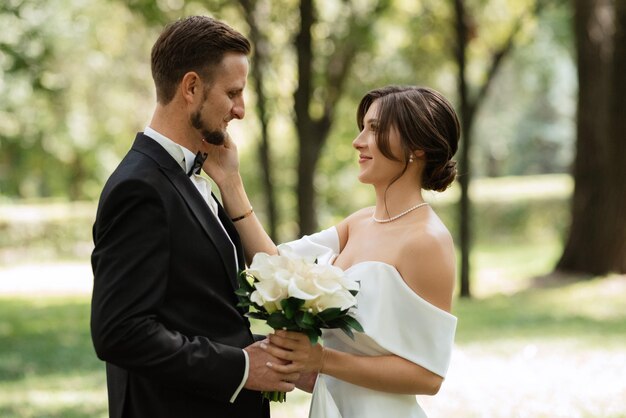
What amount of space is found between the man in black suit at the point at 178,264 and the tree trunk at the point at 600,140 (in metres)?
14.2

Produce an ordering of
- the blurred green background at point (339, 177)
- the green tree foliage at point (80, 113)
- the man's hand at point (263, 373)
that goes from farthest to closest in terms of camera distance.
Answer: the green tree foliage at point (80, 113) → the blurred green background at point (339, 177) → the man's hand at point (263, 373)

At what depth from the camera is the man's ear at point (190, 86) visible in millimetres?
Result: 3287

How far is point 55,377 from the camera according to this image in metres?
9.46

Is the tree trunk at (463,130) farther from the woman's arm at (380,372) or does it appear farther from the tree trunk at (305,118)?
the woman's arm at (380,372)

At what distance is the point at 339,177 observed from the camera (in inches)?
1041

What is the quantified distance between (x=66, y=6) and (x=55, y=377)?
1005 centimetres

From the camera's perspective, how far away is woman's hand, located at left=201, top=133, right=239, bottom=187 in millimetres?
3816

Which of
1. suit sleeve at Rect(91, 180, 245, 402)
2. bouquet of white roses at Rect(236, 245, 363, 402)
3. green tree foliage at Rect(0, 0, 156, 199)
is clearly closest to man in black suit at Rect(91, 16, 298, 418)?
suit sleeve at Rect(91, 180, 245, 402)

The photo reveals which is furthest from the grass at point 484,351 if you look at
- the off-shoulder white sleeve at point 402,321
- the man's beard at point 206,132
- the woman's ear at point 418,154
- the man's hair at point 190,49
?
the man's hair at point 190,49

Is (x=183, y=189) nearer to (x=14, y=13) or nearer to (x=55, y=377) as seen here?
(x=55, y=377)

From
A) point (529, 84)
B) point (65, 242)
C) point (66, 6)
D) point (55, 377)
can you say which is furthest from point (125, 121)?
point (55, 377)

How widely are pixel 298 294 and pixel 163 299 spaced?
1.49 ft

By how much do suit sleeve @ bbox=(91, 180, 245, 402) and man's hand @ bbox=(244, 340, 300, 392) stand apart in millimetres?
112

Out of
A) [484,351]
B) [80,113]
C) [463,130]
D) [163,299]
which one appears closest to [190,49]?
[163,299]
